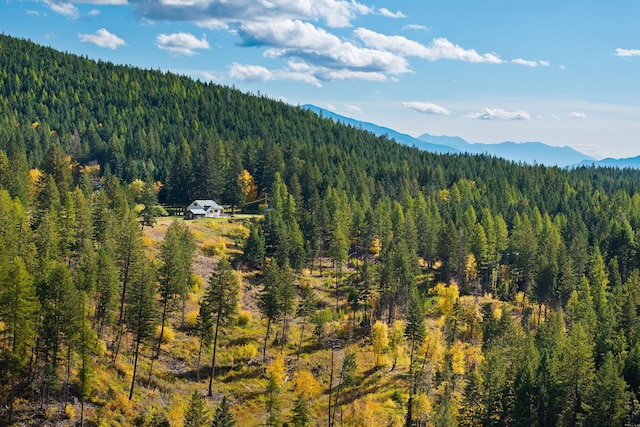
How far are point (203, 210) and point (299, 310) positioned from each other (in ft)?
156

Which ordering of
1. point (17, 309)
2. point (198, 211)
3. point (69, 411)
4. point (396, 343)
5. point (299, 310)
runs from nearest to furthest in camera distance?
1. point (17, 309)
2. point (69, 411)
3. point (396, 343)
4. point (299, 310)
5. point (198, 211)

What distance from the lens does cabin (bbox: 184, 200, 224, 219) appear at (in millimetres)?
110688

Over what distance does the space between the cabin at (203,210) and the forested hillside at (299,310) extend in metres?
5.67

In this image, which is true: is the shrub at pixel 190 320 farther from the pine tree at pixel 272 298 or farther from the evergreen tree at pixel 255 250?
the evergreen tree at pixel 255 250

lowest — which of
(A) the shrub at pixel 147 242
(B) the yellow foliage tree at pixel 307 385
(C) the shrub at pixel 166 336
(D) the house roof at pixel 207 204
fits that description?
(B) the yellow foliage tree at pixel 307 385

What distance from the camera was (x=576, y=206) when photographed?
14850 cm

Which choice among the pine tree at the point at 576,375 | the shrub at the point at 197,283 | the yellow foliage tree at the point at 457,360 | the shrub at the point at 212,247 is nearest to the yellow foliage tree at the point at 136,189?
the shrub at the point at 212,247

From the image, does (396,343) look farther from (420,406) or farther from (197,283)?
(197,283)

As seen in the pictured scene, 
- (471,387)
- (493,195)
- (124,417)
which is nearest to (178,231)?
(124,417)

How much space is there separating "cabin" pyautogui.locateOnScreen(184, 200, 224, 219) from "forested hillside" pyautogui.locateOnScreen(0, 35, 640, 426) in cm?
567

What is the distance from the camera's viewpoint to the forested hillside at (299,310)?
152 ft

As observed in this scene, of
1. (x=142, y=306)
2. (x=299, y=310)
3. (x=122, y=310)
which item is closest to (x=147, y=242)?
(x=122, y=310)

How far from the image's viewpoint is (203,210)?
366 ft

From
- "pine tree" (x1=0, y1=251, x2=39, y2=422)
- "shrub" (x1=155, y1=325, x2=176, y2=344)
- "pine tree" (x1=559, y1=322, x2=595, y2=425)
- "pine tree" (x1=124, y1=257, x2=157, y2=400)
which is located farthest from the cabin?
"pine tree" (x1=559, y1=322, x2=595, y2=425)
